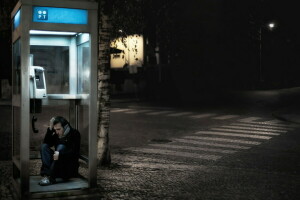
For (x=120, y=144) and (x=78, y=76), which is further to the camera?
(x=120, y=144)

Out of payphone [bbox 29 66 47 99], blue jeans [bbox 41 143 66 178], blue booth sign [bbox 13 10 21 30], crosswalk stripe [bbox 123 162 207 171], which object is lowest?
crosswalk stripe [bbox 123 162 207 171]

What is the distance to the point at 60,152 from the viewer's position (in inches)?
278

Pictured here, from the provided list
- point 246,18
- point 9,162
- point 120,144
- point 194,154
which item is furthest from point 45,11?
point 246,18

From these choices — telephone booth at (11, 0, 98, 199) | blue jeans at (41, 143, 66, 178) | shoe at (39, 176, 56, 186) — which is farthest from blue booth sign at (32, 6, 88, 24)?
shoe at (39, 176, 56, 186)

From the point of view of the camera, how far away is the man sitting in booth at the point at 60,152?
712 cm

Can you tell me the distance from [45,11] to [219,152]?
6.26 metres

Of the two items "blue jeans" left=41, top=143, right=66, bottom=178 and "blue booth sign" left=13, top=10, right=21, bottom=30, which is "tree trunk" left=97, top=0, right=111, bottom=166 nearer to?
"blue jeans" left=41, top=143, right=66, bottom=178

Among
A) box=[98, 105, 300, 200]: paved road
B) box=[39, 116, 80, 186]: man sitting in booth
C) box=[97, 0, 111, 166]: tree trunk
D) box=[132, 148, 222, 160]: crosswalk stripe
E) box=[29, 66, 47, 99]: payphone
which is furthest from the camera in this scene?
box=[132, 148, 222, 160]: crosswalk stripe

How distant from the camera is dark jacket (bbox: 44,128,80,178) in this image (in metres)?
7.12

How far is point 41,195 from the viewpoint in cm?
659

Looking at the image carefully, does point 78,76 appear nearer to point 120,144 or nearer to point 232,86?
point 120,144

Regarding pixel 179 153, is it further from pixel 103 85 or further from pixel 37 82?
pixel 37 82

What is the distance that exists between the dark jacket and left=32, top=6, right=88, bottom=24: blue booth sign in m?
1.69

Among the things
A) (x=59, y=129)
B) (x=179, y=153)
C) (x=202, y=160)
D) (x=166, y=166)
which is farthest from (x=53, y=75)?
(x=179, y=153)
